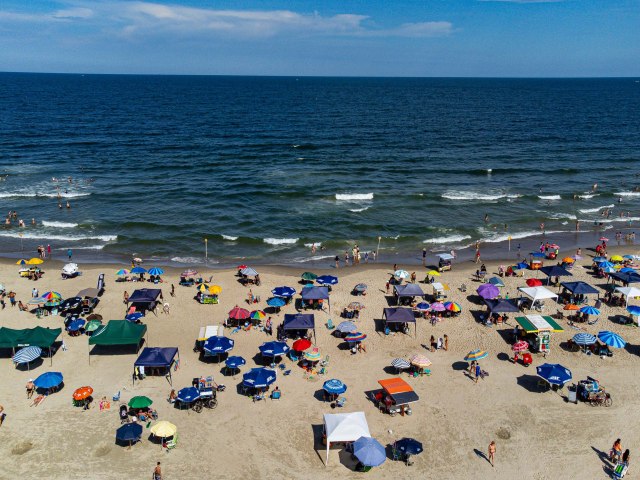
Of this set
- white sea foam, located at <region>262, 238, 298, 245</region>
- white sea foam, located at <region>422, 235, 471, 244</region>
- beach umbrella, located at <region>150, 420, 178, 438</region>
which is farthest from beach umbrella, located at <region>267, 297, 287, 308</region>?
white sea foam, located at <region>422, 235, 471, 244</region>

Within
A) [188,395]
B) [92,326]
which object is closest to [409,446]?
[188,395]

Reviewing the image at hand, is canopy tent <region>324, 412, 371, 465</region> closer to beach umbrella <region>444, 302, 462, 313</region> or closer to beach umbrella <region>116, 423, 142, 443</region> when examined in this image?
beach umbrella <region>116, 423, 142, 443</region>

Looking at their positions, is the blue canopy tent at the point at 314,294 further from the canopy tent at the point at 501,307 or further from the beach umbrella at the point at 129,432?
the beach umbrella at the point at 129,432

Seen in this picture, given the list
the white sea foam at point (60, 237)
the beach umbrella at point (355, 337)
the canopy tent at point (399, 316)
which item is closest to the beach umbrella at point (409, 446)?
the beach umbrella at point (355, 337)

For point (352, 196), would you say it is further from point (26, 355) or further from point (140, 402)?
point (140, 402)

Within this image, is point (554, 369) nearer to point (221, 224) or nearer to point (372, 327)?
point (372, 327)
